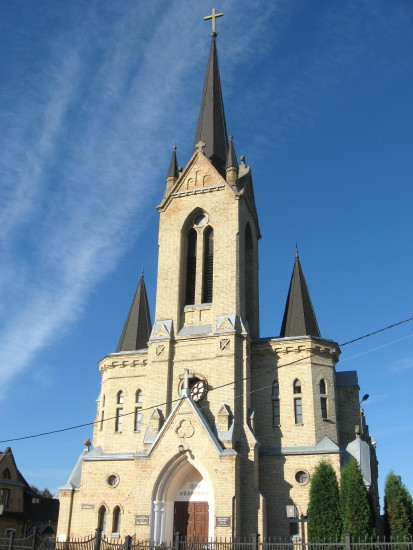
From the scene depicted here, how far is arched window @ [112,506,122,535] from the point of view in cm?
2745

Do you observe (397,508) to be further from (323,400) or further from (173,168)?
(173,168)

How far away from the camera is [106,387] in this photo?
3148cm

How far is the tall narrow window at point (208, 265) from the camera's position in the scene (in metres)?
31.0

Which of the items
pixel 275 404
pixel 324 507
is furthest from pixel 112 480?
pixel 324 507

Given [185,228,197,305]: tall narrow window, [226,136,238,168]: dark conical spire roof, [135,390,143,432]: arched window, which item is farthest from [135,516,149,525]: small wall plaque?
[226,136,238,168]: dark conical spire roof

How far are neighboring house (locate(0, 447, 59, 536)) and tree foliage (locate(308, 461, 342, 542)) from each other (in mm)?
27877

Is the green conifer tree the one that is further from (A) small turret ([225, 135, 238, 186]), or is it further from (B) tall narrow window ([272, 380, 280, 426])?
(A) small turret ([225, 135, 238, 186])

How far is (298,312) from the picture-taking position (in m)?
30.7

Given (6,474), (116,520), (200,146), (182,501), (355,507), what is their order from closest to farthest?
(355,507) → (182,501) → (116,520) → (200,146) → (6,474)

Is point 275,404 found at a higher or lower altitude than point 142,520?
higher

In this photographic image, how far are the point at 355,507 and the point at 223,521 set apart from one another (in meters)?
5.18

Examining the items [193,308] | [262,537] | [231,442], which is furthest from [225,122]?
[262,537]

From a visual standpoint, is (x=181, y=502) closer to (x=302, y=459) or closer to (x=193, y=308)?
(x=302, y=459)

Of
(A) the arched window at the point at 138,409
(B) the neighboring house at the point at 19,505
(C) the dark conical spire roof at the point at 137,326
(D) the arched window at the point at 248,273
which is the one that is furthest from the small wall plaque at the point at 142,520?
(B) the neighboring house at the point at 19,505
